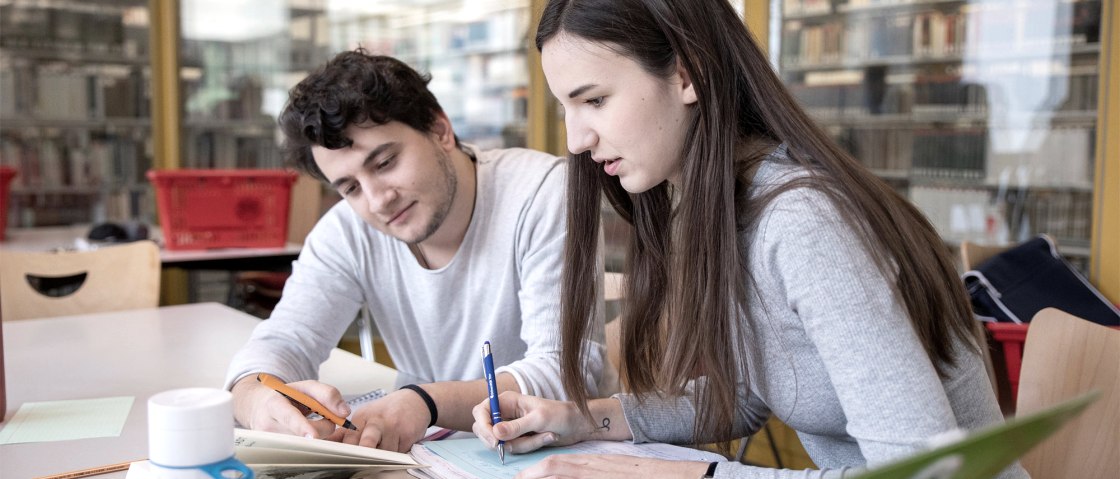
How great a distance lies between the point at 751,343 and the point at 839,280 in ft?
0.58

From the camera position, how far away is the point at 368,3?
5.84 meters

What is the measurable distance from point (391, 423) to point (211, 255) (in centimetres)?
233

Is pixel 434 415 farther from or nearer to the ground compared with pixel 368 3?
nearer to the ground

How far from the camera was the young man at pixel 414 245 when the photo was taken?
1485mm

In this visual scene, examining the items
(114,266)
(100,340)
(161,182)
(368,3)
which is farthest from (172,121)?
(100,340)

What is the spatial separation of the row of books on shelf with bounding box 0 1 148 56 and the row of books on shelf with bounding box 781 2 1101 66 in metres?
3.53

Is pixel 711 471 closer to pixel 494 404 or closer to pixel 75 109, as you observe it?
pixel 494 404

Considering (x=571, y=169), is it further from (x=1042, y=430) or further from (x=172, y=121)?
(x=172, y=121)

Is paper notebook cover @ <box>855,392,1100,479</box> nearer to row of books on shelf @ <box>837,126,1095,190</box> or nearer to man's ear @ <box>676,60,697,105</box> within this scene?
man's ear @ <box>676,60,697,105</box>

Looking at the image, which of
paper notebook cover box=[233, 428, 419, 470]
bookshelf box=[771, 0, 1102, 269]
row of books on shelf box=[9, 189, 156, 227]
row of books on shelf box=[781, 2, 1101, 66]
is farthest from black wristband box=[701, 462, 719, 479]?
row of books on shelf box=[9, 189, 156, 227]

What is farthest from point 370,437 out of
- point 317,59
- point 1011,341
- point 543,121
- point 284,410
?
point 317,59

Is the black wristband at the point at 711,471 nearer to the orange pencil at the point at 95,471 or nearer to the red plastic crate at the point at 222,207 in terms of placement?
the orange pencil at the point at 95,471

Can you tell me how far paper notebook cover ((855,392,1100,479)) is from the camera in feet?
1.18

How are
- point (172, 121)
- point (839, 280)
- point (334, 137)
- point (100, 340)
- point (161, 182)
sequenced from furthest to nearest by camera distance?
point (172, 121), point (161, 182), point (100, 340), point (334, 137), point (839, 280)
